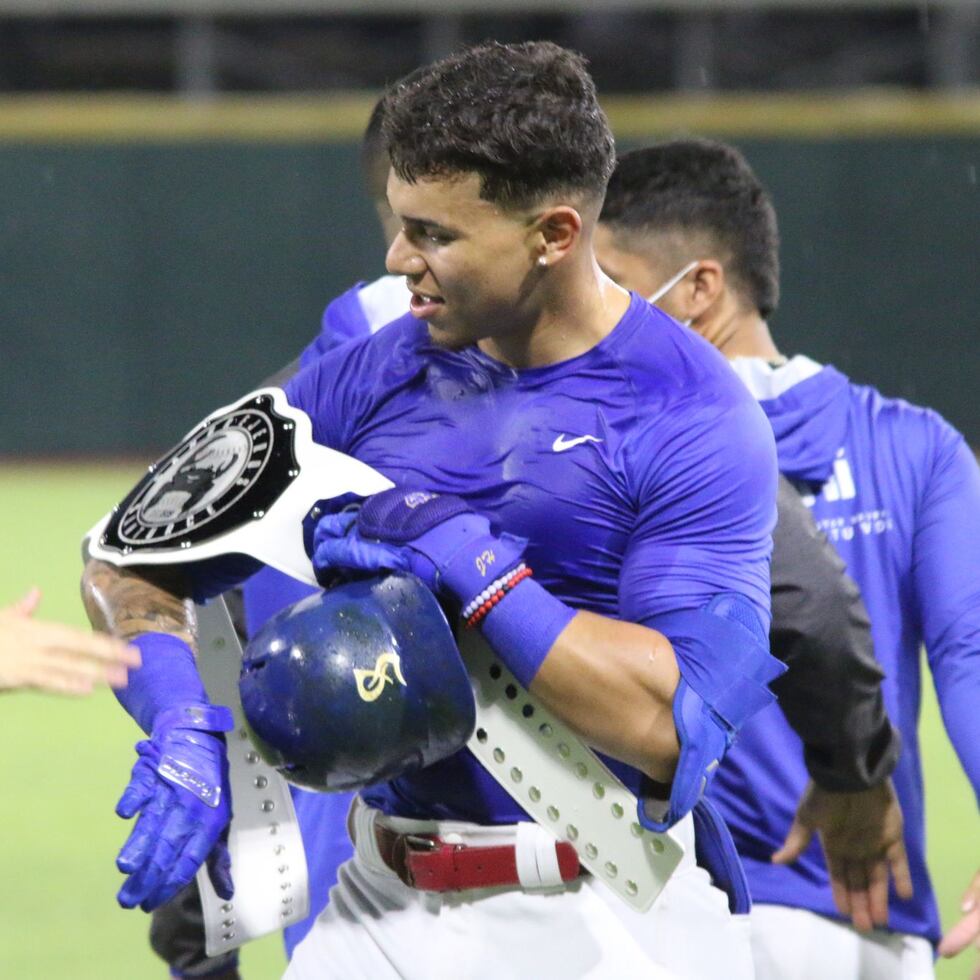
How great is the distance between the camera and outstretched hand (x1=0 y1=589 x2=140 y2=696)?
2.80 metres

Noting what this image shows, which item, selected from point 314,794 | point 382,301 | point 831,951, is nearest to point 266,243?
point 382,301

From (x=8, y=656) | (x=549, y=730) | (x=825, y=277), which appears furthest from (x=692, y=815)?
(x=825, y=277)

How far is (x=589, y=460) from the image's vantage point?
281 cm

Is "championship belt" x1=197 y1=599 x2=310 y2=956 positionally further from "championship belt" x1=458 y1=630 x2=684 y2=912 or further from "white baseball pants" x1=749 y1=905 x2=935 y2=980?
"white baseball pants" x1=749 y1=905 x2=935 y2=980

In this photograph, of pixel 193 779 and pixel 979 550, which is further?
pixel 979 550

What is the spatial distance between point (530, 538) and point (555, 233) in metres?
0.48

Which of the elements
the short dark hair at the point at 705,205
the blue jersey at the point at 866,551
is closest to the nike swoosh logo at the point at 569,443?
the blue jersey at the point at 866,551

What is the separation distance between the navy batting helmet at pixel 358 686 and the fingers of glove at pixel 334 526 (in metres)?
0.10

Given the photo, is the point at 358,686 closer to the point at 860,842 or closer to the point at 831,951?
the point at 860,842

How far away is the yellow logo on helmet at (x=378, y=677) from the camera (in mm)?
2621

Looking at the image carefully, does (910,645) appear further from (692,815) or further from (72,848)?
(72,848)

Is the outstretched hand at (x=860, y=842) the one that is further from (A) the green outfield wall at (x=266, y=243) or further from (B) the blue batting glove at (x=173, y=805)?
(A) the green outfield wall at (x=266, y=243)

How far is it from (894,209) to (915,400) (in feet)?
4.92

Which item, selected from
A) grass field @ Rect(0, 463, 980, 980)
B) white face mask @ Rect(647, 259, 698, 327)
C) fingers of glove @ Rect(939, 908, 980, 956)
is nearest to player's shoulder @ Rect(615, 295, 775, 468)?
fingers of glove @ Rect(939, 908, 980, 956)
